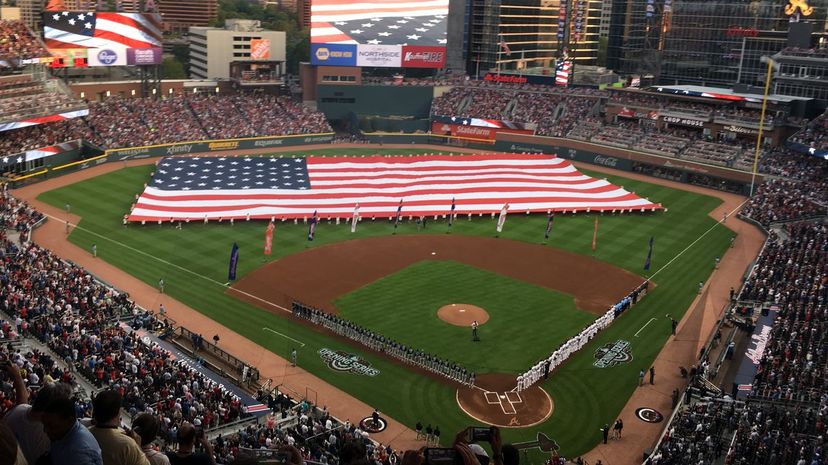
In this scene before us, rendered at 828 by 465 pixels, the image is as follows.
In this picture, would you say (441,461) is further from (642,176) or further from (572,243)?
(642,176)

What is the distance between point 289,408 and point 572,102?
66.9 meters

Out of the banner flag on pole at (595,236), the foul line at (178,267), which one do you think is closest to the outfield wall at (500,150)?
the foul line at (178,267)

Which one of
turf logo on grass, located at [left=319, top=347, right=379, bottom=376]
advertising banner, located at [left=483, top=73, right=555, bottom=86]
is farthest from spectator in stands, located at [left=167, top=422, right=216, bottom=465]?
advertising banner, located at [left=483, top=73, right=555, bottom=86]

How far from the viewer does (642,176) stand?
7250 cm

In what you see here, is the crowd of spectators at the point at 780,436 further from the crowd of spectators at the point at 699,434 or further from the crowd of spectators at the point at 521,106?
the crowd of spectators at the point at 521,106

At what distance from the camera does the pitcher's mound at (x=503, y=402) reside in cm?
2809

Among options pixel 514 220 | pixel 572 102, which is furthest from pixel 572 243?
pixel 572 102

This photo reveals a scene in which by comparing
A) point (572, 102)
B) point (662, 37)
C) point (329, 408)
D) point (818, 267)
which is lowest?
Result: point (329, 408)

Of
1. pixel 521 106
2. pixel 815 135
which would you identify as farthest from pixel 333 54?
pixel 815 135

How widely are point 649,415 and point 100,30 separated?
63869 mm

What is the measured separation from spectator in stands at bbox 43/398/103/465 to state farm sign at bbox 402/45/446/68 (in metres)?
85.8

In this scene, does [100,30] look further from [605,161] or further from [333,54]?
[605,161]

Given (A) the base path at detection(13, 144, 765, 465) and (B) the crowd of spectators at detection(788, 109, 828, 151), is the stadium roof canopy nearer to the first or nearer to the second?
(B) the crowd of spectators at detection(788, 109, 828, 151)

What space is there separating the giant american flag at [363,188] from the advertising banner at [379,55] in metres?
25.6
